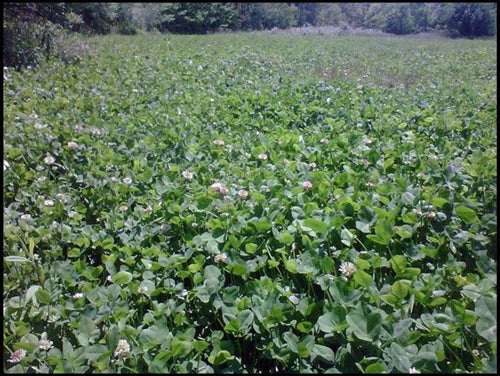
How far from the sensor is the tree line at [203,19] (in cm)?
656

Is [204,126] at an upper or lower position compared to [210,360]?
upper

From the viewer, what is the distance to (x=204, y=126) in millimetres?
3201

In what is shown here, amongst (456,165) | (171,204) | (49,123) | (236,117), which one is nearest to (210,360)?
(171,204)

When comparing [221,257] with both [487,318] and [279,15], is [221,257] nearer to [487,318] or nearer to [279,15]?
[487,318]

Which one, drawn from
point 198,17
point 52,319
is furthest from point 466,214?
point 198,17

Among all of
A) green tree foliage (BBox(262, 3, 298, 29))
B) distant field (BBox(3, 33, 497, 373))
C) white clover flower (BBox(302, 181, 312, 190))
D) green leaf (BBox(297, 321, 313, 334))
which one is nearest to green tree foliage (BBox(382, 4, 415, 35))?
green tree foliage (BBox(262, 3, 298, 29))

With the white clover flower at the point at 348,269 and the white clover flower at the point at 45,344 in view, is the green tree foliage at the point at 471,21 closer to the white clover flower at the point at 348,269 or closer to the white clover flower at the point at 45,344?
the white clover flower at the point at 348,269

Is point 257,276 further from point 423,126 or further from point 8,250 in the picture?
point 423,126

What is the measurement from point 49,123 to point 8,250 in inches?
61.0

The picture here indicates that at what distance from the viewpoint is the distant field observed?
1.19 meters

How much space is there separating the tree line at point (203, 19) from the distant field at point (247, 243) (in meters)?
3.85

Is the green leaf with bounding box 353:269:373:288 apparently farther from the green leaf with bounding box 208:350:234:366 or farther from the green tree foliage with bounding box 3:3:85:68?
the green tree foliage with bounding box 3:3:85:68

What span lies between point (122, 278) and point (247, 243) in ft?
1.52

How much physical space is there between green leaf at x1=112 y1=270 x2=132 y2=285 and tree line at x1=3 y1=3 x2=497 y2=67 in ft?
17.2
